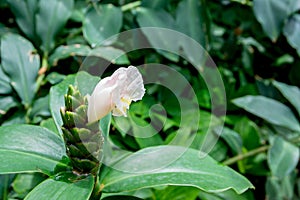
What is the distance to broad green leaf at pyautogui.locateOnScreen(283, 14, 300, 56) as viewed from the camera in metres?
1.39

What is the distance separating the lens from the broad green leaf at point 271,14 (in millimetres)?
1328

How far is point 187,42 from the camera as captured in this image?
4.19 ft

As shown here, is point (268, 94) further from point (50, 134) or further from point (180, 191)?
point (50, 134)

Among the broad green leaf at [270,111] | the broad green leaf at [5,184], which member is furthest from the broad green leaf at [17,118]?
the broad green leaf at [270,111]

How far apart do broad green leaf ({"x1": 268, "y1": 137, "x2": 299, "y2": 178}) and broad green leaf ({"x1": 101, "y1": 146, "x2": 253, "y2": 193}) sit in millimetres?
455

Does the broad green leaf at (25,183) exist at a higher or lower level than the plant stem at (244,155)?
higher

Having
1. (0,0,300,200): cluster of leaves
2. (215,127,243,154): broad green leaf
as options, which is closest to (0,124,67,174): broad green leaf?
(0,0,300,200): cluster of leaves

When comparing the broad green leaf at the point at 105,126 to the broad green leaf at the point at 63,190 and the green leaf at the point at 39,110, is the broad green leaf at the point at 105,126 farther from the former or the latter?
the green leaf at the point at 39,110

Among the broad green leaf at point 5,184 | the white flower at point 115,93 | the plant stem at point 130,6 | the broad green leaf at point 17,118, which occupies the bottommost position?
the broad green leaf at point 5,184

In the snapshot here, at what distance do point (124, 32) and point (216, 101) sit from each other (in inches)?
14.7

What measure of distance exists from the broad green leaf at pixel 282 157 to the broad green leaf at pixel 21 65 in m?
0.67

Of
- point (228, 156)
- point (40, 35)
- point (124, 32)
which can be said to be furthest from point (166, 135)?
point (40, 35)

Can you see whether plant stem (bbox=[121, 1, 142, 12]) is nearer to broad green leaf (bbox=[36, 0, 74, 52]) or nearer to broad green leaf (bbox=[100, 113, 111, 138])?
broad green leaf (bbox=[36, 0, 74, 52])

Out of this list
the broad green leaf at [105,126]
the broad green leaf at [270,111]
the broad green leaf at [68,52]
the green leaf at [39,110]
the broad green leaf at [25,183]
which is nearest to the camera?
the broad green leaf at [105,126]
